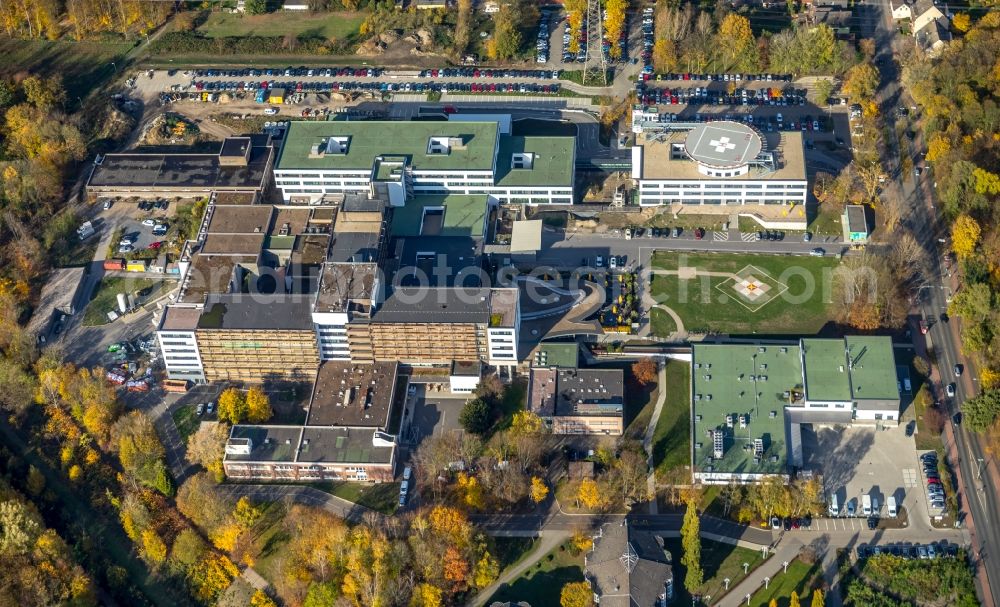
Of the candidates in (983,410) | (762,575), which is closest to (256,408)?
(762,575)

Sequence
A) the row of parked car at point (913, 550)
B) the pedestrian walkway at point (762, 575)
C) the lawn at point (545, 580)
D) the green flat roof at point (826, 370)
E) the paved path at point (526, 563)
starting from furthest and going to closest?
1. the green flat roof at point (826, 370)
2. the paved path at point (526, 563)
3. the lawn at point (545, 580)
4. the row of parked car at point (913, 550)
5. the pedestrian walkway at point (762, 575)

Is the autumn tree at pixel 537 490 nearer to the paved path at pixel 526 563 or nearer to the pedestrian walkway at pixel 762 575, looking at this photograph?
the paved path at pixel 526 563

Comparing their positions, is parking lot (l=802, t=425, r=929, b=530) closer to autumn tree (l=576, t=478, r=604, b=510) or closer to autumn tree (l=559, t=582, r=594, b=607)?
autumn tree (l=576, t=478, r=604, b=510)

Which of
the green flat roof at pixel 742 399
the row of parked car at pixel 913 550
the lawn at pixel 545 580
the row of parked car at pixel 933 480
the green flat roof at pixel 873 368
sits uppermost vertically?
the green flat roof at pixel 873 368

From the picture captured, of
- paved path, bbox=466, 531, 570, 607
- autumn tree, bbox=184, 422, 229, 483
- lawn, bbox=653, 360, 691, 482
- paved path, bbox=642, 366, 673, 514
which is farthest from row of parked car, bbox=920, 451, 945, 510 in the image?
autumn tree, bbox=184, 422, 229, 483

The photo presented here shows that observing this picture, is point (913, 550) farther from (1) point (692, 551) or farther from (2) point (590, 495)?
(2) point (590, 495)

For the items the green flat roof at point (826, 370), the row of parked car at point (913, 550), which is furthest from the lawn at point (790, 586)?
the green flat roof at point (826, 370)

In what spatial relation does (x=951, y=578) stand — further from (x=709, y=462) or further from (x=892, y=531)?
(x=709, y=462)
